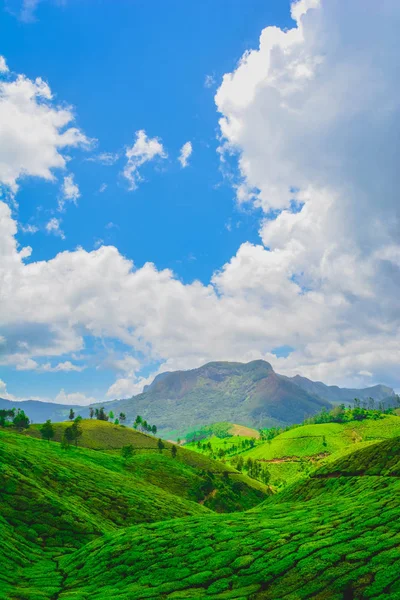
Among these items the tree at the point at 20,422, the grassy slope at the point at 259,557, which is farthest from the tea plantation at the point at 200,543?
the tree at the point at 20,422

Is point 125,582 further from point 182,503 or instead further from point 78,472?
point 182,503

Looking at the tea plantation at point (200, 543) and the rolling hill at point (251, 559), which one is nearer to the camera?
the rolling hill at point (251, 559)

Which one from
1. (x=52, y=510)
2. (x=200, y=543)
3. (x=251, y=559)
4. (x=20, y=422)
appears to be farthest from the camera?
(x=20, y=422)

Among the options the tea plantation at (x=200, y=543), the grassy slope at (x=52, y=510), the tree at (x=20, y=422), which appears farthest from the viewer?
the tree at (x=20, y=422)

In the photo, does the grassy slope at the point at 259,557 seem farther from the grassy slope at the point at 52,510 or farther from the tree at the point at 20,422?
the tree at the point at 20,422

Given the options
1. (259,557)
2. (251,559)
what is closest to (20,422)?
(251,559)

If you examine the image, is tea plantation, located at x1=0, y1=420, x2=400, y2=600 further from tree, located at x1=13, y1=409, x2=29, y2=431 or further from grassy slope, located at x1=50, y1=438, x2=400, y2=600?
tree, located at x1=13, y1=409, x2=29, y2=431

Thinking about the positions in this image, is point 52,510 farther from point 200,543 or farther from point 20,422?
point 20,422

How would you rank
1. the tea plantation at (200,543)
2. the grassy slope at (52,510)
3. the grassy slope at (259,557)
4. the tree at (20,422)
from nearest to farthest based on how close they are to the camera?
the grassy slope at (259,557), the tea plantation at (200,543), the grassy slope at (52,510), the tree at (20,422)

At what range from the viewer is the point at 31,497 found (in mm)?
44125

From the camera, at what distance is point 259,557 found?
85.6 feet

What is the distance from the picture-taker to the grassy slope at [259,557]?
2088 cm

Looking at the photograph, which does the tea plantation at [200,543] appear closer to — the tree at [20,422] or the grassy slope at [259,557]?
the grassy slope at [259,557]

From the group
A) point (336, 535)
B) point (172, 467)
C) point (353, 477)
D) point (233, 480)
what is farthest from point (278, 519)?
point (233, 480)
